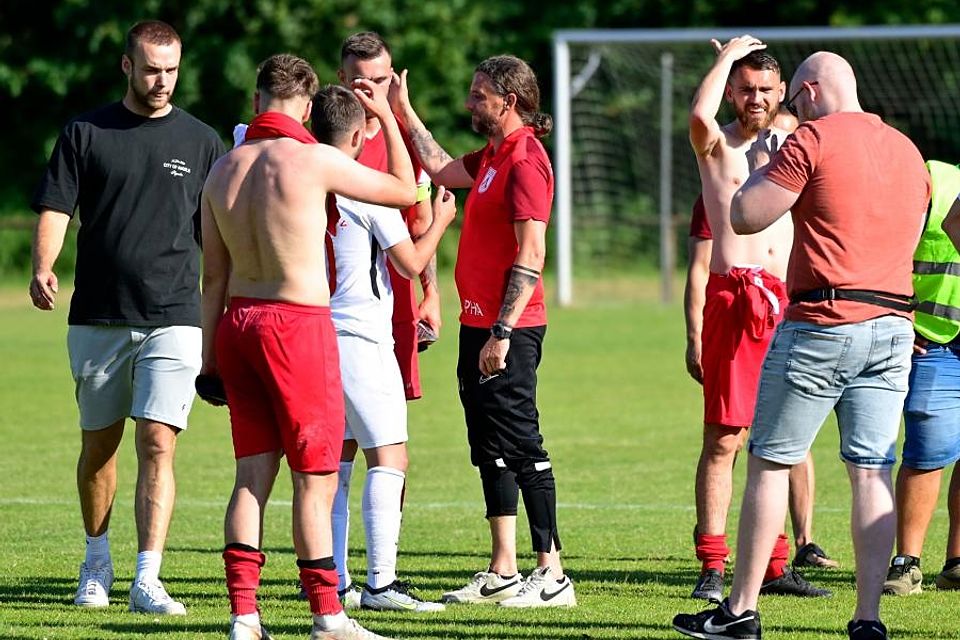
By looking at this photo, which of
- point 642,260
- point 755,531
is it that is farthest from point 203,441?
point 642,260

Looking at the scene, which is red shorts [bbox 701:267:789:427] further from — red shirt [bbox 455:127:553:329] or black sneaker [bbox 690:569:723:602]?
red shirt [bbox 455:127:553:329]

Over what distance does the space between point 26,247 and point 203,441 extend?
2185cm

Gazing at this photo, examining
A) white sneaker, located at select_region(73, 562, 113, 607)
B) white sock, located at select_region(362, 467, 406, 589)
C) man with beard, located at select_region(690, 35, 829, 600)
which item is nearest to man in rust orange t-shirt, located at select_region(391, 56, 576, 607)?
white sock, located at select_region(362, 467, 406, 589)

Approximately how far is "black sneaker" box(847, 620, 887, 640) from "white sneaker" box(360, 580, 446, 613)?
1.84m

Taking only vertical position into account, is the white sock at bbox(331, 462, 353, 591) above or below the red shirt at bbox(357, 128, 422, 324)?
below

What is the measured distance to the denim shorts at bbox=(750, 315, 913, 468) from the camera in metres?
5.64

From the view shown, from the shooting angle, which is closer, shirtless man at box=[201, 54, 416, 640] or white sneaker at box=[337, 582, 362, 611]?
shirtless man at box=[201, 54, 416, 640]

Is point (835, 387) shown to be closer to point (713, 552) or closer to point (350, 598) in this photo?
point (713, 552)

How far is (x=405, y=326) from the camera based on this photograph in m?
7.37

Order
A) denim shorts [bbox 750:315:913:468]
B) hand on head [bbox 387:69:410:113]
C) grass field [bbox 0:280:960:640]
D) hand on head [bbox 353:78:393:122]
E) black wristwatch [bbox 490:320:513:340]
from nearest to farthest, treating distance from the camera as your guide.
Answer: denim shorts [bbox 750:315:913:468]
hand on head [bbox 353:78:393:122]
grass field [bbox 0:280:960:640]
black wristwatch [bbox 490:320:513:340]
hand on head [bbox 387:69:410:113]

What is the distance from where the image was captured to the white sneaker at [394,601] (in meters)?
6.69

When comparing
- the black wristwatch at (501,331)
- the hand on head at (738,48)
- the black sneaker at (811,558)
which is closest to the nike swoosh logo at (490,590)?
the black wristwatch at (501,331)

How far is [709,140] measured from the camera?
7.04m

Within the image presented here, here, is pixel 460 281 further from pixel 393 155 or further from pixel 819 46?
pixel 819 46
